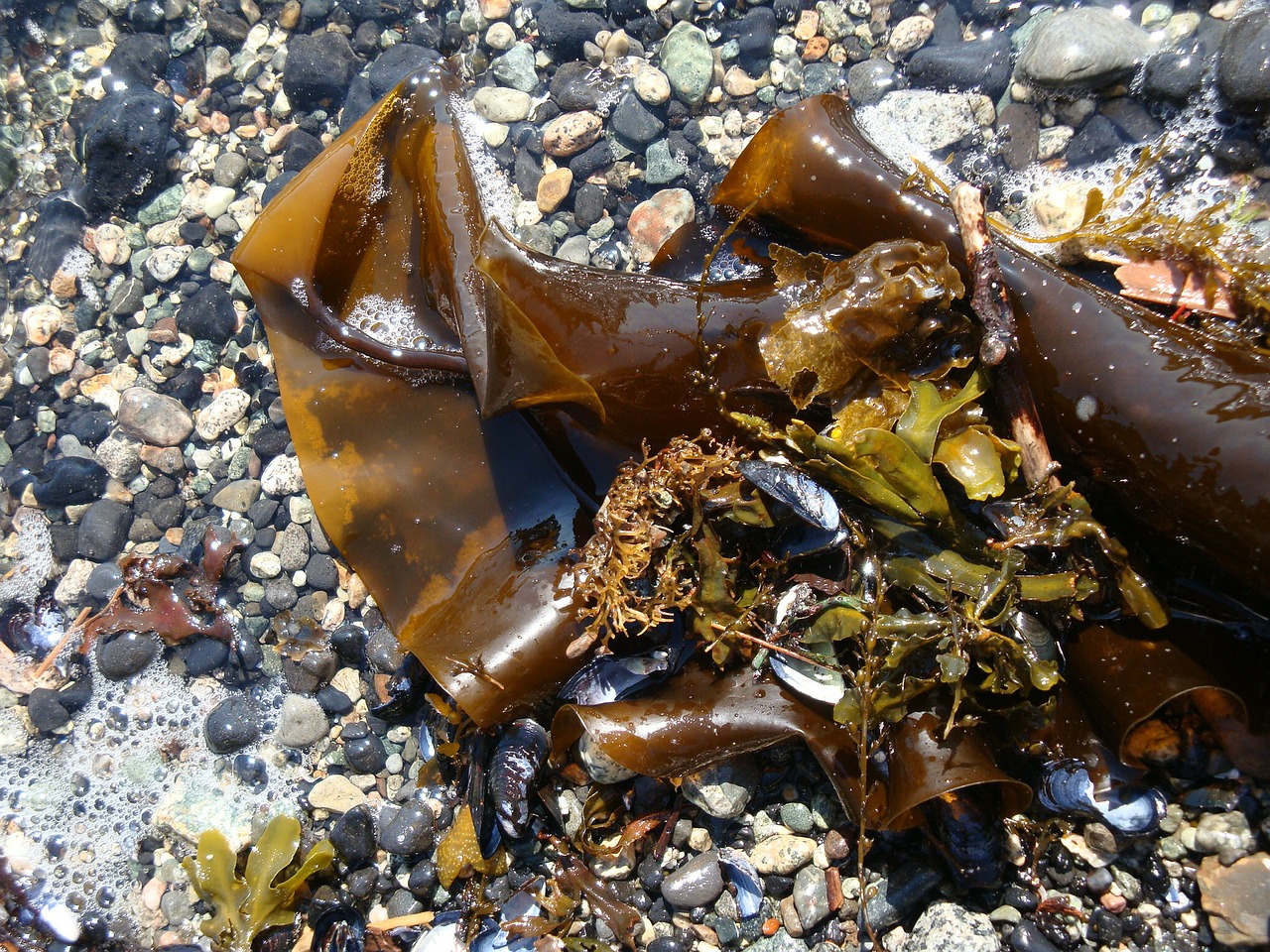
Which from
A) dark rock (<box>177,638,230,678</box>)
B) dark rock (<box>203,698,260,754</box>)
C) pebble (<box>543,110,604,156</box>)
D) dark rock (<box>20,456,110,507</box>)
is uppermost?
pebble (<box>543,110,604,156</box>)

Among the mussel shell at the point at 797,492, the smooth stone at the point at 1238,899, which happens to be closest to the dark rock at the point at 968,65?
the mussel shell at the point at 797,492

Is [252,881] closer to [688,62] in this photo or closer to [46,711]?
[46,711]

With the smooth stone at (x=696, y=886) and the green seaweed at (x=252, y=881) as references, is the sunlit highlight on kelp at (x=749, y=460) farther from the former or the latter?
the green seaweed at (x=252, y=881)

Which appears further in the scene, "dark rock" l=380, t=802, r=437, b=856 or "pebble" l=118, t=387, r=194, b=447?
"pebble" l=118, t=387, r=194, b=447

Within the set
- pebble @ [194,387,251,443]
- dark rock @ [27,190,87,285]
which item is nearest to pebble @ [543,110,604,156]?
pebble @ [194,387,251,443]

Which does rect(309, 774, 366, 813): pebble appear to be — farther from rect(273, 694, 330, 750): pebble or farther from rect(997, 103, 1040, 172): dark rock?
rect(997, 103, 1040, 172): dark rock

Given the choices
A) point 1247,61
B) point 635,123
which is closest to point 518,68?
point 635,123

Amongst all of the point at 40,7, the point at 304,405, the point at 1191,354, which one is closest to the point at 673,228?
the point at 304,405
